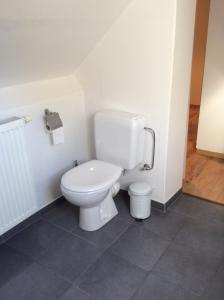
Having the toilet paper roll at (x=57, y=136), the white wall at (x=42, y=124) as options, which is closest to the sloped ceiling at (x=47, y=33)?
the white wall at (x=42, y=124)

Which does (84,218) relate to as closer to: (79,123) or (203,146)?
(79,123)

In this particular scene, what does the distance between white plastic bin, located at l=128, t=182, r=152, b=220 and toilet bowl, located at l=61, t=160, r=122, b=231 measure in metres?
0.16

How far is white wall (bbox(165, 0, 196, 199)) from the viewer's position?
1799 millimetres

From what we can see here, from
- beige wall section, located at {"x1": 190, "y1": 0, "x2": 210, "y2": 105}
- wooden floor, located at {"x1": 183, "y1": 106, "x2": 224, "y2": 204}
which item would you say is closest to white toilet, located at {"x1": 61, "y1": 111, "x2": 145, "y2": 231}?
wooden floor, located at {"x1": 183, "y1": 106, "x2": 224, "y2": 204}

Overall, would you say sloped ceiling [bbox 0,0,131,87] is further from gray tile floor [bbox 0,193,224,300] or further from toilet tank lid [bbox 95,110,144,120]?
gray tile floor [bbox 0,193,224,300]

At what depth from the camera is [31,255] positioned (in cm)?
184

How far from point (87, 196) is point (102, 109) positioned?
2.77 feet

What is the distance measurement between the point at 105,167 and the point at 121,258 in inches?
25.5

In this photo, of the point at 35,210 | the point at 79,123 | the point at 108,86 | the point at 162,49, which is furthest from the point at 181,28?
the point at 35,210

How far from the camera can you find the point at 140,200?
2068mm

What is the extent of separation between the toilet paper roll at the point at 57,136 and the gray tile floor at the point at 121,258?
598 millimetres

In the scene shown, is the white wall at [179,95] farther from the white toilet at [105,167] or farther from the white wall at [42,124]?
the white wall at [42,124]

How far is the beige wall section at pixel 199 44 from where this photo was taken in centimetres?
424

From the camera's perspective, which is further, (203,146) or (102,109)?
(203,146)
